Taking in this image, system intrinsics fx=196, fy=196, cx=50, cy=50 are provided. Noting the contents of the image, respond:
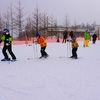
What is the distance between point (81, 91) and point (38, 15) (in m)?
31.5

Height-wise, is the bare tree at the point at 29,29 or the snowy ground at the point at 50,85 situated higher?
the bare tree at the point at 29,29

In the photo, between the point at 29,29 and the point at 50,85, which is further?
the point at 29,29

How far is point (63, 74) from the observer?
22.9 feet

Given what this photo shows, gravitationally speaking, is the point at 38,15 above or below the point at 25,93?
above

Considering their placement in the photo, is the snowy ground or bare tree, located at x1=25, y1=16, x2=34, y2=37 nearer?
the snowy ground

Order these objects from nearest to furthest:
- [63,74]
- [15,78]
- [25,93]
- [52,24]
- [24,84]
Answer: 1. [25,93]
2. [24,84]
3. [15,78]
4. [63,74]
5. [52,24]

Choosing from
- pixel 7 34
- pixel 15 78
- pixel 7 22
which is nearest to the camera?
pixel 15 78

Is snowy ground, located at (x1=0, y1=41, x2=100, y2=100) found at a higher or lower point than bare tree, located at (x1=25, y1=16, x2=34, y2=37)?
lower

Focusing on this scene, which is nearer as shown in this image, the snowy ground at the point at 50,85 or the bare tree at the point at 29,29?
the snowy ground at the point at 50,85

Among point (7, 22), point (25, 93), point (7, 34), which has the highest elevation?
point (7, 22)

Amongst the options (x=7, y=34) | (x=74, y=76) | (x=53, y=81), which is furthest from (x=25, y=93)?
(x=7, y=34)

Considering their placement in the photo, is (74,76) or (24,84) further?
(74,76)

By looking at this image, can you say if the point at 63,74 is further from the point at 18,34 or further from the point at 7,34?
the point at 18,34

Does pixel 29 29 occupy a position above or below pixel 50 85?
above
